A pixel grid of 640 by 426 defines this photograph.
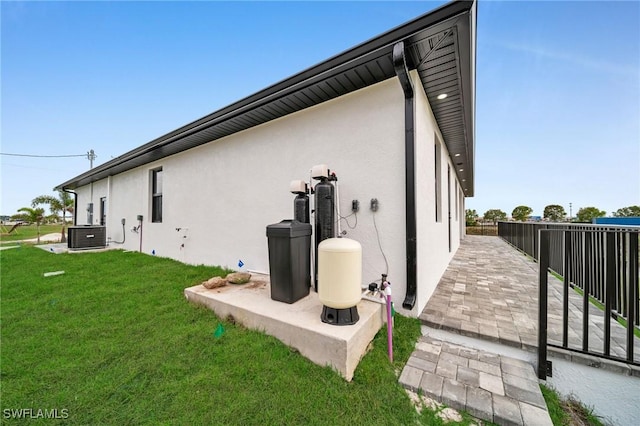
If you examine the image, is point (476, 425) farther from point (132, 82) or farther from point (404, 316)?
point (132, 82)

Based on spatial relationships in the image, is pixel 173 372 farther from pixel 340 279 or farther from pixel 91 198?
pixel 91 198

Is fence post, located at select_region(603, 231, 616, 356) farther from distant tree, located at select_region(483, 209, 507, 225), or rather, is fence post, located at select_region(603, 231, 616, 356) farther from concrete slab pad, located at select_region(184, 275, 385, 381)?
distant tree, located at select_region(483, 209, 507, 225)

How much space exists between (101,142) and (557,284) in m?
28.2

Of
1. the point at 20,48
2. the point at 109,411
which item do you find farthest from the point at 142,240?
the point at 20,48

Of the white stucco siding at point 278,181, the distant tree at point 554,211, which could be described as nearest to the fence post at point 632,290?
the white stucco siding at point 278,181

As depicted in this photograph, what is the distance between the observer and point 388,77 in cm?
283

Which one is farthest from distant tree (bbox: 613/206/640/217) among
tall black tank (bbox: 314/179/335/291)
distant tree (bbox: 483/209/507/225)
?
tall black tank (bbox: 314/179/335/291)

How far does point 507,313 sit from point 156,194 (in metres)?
8.76

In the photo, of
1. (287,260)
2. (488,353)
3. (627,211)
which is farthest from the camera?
(627,211)

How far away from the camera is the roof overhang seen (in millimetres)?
2174

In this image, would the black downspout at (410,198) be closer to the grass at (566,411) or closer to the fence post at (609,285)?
the grass at (566,411)

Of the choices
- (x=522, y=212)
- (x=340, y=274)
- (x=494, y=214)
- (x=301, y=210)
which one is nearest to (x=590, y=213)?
(x=522, y=212)

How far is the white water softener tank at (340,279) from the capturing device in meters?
2.03

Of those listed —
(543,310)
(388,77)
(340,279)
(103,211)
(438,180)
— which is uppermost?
(388,77)
